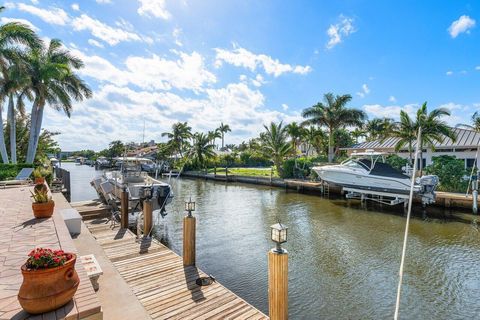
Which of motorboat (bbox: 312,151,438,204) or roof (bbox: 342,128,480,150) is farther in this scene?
roof (bbox: 342,128,480,150)

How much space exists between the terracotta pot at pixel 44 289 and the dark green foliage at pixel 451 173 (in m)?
22.1

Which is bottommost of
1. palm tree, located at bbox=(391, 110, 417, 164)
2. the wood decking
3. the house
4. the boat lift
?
the wood decking

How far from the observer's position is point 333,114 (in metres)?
28.6

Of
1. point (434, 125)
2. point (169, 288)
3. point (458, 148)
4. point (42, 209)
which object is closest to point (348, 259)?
point (169, 288)

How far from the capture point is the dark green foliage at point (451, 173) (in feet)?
56.7

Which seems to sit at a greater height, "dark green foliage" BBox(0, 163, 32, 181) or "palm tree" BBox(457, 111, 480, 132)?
"palm tree" BBox(457, 111, 480, 132)

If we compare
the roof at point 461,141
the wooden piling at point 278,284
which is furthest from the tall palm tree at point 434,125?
the wooden piling at point 278,284

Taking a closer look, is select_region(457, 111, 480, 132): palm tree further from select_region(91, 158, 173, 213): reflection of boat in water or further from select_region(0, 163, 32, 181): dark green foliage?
select_region(0, 163, 32, 181): dark green foliage

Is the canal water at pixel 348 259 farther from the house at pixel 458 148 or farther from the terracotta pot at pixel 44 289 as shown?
the house at pixel 458 148

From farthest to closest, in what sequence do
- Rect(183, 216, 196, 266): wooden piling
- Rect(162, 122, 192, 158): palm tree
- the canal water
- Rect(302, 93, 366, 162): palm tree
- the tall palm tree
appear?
Rect(162, 122, 192, 158): palm tree
Rect(302, 93, 366, 162): palm tree
the tall palm tree
Rect(183, 216, 196, 266): wooden piling
the canal water

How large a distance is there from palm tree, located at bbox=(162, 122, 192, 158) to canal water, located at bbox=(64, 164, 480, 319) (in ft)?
114

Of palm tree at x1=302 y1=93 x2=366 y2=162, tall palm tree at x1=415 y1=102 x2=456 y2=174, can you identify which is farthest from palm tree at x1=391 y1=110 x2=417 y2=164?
palm tree at x1=302 y1=93 x2=366 y2=162

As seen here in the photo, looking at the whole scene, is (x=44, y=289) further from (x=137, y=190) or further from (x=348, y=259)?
(x=137, y=190)

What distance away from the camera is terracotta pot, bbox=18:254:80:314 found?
271cm
